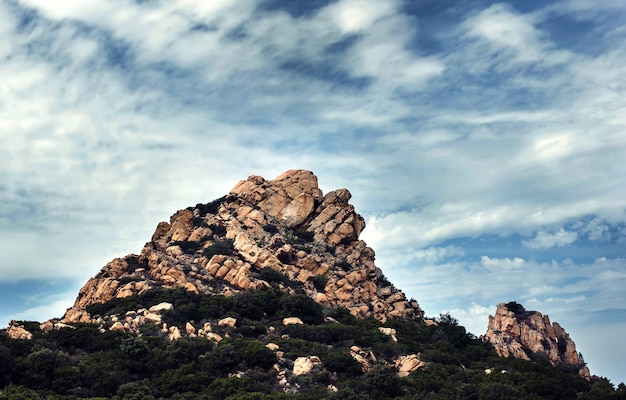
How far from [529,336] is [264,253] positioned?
39087mm

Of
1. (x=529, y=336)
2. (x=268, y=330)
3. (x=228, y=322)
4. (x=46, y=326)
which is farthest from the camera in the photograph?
(x=529, y=336)

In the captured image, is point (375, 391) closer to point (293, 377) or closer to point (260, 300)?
point (293, 377)

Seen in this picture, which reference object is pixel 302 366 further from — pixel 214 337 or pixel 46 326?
pixel 46 326

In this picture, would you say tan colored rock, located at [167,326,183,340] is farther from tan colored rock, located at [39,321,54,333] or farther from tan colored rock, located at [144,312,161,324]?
tan colored rock, located at [39,321,54,333]

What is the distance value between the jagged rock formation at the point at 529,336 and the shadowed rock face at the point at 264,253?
1264cm

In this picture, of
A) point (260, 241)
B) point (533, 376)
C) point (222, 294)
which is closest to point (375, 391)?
point (533, 376)

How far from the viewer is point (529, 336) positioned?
98.8 meters

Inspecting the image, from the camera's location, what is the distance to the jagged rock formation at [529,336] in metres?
95.2

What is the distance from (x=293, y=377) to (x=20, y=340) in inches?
1046

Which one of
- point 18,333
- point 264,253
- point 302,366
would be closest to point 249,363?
point 302,366

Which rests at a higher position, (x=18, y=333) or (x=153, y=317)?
(x=153, y=317)

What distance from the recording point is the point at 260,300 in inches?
3263

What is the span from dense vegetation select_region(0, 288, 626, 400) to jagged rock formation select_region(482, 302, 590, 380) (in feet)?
41.9

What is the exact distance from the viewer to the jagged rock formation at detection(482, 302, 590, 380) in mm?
95188
